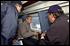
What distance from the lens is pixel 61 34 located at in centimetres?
100

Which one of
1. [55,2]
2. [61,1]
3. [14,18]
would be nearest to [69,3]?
[61,1]

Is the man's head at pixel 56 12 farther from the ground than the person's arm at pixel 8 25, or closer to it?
farther from the ground

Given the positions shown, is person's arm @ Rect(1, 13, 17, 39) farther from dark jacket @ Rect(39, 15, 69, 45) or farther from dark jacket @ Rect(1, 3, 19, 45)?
dark jacket @ Rect(39, 15, 69, 45)

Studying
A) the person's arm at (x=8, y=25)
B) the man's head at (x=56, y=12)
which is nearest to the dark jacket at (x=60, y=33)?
the man's head at (x=56, y=12)

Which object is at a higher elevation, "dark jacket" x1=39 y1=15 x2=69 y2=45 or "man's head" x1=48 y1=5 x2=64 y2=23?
"man's head" x1=48 y1=5 x2=64 y2=23

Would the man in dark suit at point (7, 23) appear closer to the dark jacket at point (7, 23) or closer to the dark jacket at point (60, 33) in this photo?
the dark jacket at point (7, 23)

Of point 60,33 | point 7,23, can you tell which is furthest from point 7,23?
point 60,33

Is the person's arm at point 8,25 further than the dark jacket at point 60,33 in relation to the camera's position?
Yes

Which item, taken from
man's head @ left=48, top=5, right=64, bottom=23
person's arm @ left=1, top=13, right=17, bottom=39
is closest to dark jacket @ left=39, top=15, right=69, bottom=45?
man's head @ left=48, top=5, right=64, bottom=23

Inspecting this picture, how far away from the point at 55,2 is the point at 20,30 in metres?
1.63

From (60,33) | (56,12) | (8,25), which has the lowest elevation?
(60,33)

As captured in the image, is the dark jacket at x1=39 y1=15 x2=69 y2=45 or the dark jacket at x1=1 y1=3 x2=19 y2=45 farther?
the dark jacket at x1=1 y1=3 x2=19 y2=45

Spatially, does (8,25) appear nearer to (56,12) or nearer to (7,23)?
(7,23)

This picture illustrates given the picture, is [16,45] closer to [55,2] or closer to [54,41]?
[54,41]
